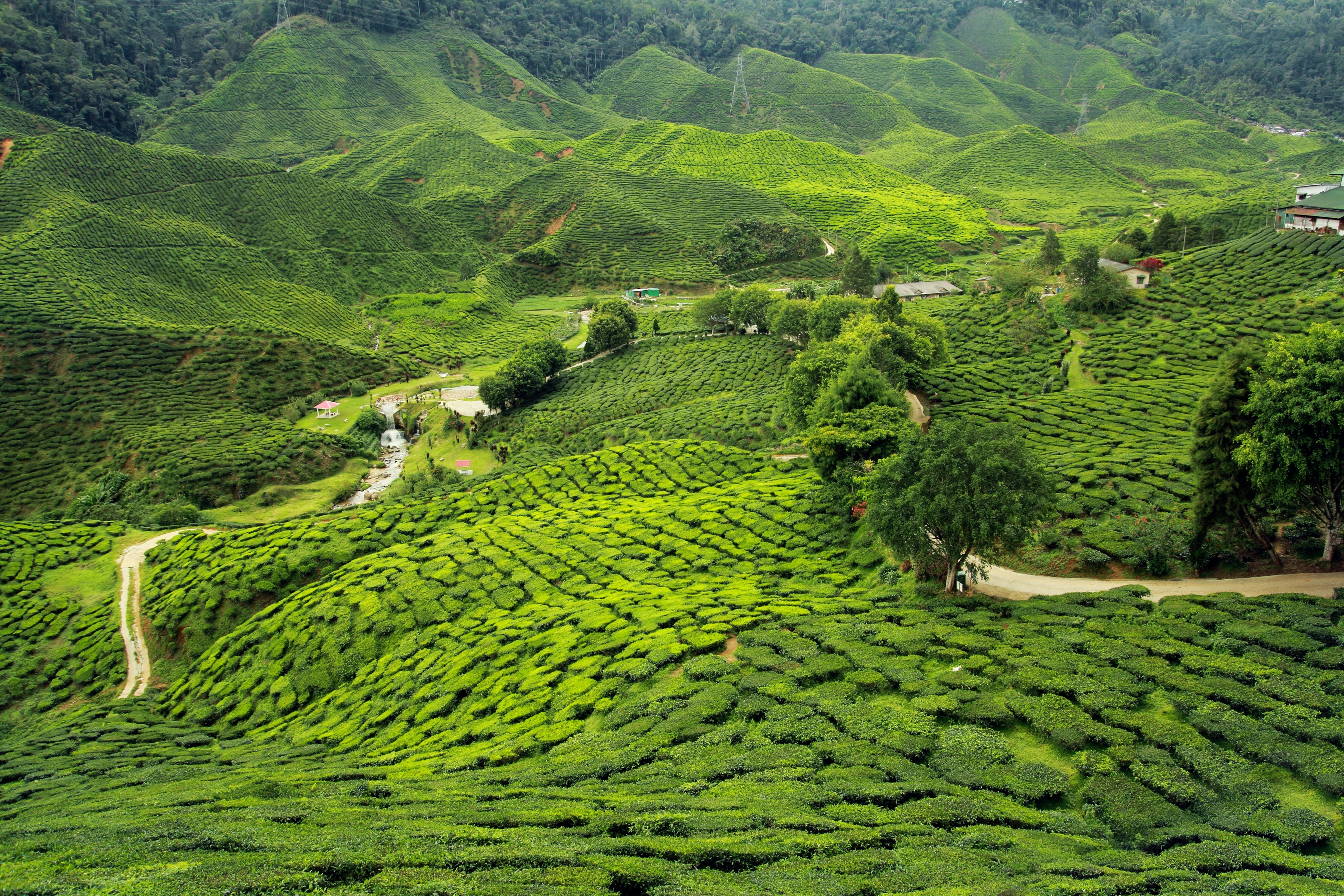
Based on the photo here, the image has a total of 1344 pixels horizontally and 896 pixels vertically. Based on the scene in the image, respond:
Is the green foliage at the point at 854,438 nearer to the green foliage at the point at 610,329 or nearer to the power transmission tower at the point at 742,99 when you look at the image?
the green foliage at the point at 610,329

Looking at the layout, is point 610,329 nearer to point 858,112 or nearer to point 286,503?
point 286,503

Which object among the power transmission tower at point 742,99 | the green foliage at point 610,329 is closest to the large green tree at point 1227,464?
the green foliage at point 610,329

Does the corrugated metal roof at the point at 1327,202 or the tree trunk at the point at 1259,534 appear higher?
the corrugated metal roof at the point at 1327,202

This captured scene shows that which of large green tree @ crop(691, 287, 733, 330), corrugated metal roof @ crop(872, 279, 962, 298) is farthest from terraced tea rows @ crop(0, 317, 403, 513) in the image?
corrugated metal roof @ crop(872, 279, 962, 298)

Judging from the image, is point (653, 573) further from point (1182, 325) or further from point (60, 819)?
point (1182, 325)

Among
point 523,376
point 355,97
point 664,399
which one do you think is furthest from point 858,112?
point 664,399

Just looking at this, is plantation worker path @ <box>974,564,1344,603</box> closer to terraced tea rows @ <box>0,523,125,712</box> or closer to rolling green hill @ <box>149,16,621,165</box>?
terraced tea rows @ <box>0,523,125,712</box>
